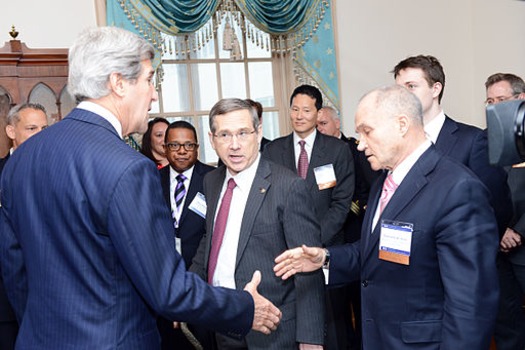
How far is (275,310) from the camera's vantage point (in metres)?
1.74

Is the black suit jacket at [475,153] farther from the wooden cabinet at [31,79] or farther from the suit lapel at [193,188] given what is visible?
the wooden cabinet at [31,79]

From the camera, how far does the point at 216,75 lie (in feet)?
17.1

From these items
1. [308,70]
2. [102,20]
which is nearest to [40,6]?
[102,20]

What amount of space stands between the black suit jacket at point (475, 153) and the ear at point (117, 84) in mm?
1511

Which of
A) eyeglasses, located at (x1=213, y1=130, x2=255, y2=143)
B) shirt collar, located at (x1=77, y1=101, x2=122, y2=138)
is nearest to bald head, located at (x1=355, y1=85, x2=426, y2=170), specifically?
eyeglasses, located at (x1=213, y1=130, x2=255, y2=143)

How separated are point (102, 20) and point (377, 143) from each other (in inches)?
141

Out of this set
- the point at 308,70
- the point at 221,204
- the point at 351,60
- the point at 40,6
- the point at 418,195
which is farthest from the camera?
the point at 351,60

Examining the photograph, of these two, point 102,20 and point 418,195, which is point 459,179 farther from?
point 102,20

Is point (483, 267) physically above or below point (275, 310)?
above

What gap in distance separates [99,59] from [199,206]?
1824 millimetres

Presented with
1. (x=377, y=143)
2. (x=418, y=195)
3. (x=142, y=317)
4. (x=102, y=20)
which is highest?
(x=102, y=20)

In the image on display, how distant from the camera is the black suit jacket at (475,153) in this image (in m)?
2.34

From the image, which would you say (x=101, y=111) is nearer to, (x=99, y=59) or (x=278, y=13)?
(x=99, y=59)

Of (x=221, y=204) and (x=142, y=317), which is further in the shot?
(x=221, y=204)
